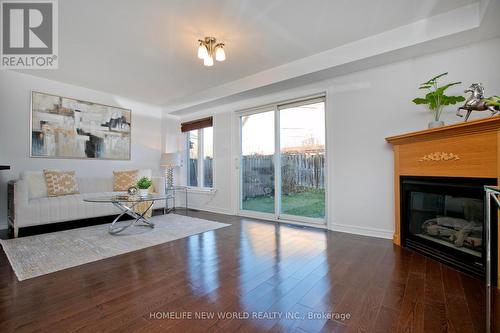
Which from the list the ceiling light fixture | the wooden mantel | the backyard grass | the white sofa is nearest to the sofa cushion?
the white sofa

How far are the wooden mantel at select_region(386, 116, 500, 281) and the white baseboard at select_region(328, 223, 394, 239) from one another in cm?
18

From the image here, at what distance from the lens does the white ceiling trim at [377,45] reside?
2.27m

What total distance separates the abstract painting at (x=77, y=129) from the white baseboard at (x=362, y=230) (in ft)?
14.4

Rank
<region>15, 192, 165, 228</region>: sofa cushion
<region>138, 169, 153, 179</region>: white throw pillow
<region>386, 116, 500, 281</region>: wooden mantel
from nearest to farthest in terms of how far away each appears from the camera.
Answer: <region>386, 116, 500, 281</region>: wooden mantel < <region>15, 192, 165, 228</region>: sofa cushion < <region>138, 169, 153, 179</region>: white throw pillow

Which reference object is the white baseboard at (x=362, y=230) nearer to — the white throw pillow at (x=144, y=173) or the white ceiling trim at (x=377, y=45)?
the white ceiling trim at (x=377, y=45)

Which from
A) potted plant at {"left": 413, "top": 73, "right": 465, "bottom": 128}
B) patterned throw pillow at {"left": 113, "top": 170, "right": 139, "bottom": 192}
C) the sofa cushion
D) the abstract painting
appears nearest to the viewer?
potted plant at {"left": 413, "top": 73, "right": 465, "bottom": 128}

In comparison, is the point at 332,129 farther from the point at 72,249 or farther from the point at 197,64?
the point at 72,249

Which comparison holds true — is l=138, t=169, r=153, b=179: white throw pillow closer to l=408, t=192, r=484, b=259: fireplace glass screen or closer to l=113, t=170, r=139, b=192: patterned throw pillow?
l=113, t=170, r=139, b=192: patterned throw pillow

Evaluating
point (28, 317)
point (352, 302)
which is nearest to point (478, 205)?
point (352, 302)

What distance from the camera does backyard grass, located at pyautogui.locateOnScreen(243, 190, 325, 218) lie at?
3777 mm

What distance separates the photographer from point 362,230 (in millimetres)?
3213

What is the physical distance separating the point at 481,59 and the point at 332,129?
1.71 m

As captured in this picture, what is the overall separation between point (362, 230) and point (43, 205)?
14.8 ft

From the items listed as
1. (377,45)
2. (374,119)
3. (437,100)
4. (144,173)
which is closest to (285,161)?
(374,119)
